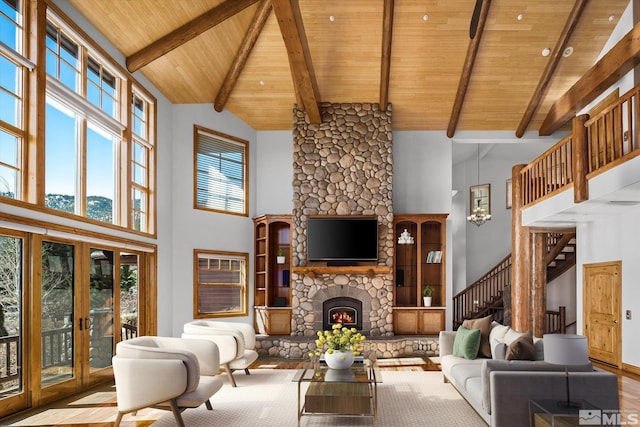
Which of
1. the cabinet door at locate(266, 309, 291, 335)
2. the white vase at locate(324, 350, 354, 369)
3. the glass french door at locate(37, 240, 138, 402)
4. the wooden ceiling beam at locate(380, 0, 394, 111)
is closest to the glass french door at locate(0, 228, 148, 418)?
the glass french door at locate(37, 240, 138, 402)

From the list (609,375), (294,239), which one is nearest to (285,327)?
(294,239)

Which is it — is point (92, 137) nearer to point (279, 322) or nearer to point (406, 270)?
point (279, 322)

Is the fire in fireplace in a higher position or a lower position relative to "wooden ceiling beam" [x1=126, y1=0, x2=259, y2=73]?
lower

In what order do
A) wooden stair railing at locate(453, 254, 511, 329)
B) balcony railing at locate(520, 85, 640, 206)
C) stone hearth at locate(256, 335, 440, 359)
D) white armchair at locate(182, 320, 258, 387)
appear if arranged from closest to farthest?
balcony railing at locate(520, 85, 640, 206) < white armchair at locate(182, 320, 258, 387) < stone hearth at locate(256, 335, 440, 359) < wooden stair railing at locate(453, 254, 511, 329)

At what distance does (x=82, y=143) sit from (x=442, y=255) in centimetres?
705

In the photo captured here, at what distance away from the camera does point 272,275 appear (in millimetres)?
11781

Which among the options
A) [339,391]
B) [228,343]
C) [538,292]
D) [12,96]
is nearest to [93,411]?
[228,343]

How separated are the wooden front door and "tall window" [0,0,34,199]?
8.61 m

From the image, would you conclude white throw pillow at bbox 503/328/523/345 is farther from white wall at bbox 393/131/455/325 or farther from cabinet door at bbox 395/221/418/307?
white wall at bbox 393/131/455/325

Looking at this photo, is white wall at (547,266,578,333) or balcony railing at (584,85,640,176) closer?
balcony railing at (584,85,640,176)

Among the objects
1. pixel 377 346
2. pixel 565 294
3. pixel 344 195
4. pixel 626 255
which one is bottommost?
pixel 377 346

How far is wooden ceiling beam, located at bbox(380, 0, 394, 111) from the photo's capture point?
9.02 metres

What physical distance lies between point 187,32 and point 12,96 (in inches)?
124

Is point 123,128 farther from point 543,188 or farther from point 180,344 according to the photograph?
point 543,188
